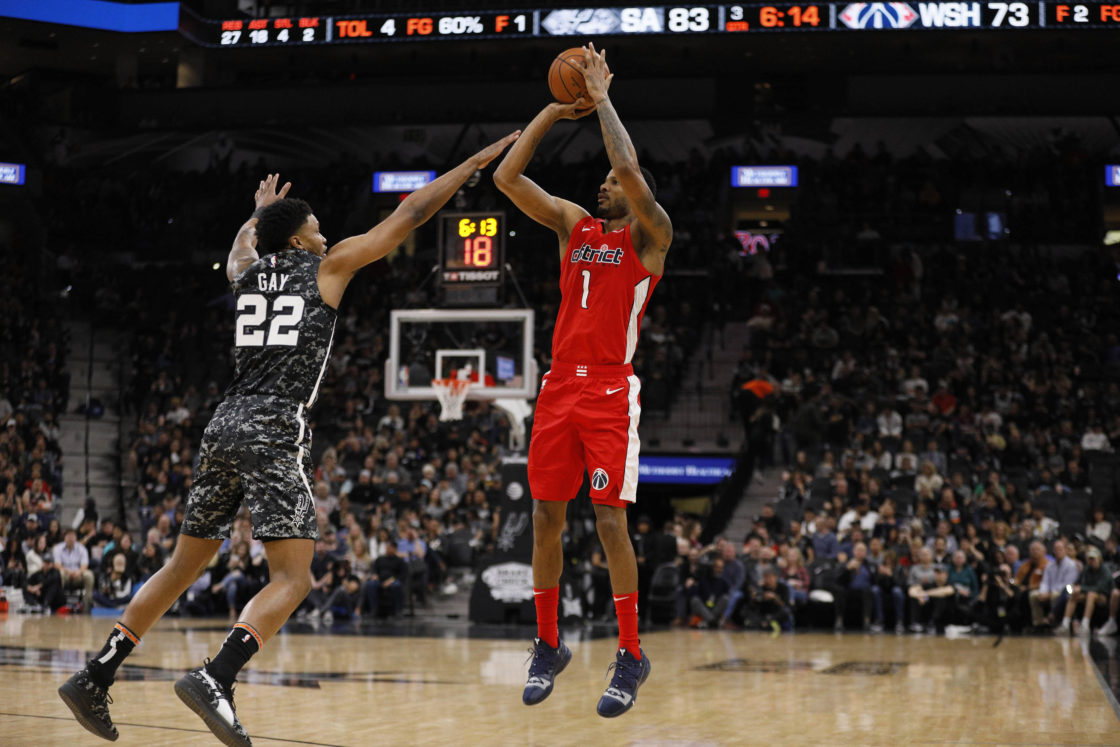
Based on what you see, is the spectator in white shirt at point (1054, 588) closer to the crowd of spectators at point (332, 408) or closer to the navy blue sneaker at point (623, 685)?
the crowd of spectators at point (332, 408)

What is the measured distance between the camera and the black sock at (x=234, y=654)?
5.03m

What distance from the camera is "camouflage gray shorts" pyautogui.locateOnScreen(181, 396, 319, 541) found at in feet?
17.2

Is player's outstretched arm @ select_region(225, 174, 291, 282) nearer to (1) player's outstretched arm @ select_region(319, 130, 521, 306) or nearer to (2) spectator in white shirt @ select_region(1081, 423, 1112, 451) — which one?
(1) player's outstretched arm @ select_region(319, 130, 521, 306)

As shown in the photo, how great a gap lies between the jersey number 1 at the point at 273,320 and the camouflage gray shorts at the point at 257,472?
0.25m

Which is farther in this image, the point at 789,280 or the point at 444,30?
the point at 789,280

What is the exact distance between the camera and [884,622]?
15961 mm

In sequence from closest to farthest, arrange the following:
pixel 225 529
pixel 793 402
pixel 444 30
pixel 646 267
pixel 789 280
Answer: pixel 225 529, pixel 646 267, pixel 793 402, pixel 444 30, pixel 789 280

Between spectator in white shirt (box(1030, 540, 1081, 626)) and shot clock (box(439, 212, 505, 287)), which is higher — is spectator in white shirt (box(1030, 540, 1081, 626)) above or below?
below

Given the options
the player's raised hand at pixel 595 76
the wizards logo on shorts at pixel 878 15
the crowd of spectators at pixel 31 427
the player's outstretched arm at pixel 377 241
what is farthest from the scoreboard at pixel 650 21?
the player's outstretched arm at pixel 377 241

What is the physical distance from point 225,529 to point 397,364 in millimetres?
11146

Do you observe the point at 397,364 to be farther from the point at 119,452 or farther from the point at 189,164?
the point at 189,164

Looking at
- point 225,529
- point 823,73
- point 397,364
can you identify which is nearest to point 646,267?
point 225,529

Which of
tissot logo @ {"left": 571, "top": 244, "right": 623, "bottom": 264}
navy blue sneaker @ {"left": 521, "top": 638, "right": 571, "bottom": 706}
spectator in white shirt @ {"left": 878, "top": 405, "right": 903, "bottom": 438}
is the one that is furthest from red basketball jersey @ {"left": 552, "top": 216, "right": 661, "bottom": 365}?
spectator in white shirt @ {"left": 878, "top": 405, "right": 903, "bottom": 438}

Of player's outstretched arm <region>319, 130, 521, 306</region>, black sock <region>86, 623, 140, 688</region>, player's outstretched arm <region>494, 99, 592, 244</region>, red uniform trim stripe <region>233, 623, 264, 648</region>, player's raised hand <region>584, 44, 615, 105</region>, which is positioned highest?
player's raised hand <region>584, 44, 615, 105</region>
